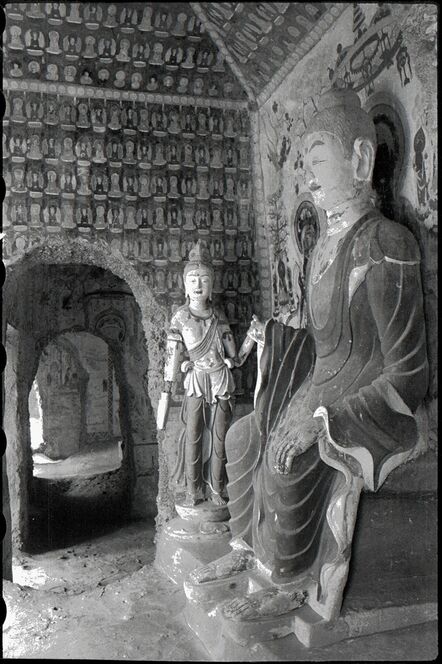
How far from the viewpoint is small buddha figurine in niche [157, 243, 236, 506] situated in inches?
176

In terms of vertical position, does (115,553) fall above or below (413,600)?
below

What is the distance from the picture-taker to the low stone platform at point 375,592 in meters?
2.63

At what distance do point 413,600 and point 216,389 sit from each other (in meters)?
2.11

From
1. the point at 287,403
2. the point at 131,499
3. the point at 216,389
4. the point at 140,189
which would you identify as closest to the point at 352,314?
the point at 287,403

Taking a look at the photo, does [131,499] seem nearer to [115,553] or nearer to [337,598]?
[115,553]

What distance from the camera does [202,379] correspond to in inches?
176

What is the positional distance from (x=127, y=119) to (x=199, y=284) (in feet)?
5.36

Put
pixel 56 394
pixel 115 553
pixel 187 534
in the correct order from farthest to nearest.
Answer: pixel 56 394 < pixel 115 553 < pixel 187 534

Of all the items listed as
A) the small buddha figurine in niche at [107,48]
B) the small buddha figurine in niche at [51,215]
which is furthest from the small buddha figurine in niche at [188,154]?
the small buddha figurine in niche at [51,215]

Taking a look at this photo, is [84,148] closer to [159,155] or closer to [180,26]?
[159,155]

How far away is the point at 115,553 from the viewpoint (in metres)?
6.95

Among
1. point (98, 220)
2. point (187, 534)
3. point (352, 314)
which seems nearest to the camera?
point (352, 314)

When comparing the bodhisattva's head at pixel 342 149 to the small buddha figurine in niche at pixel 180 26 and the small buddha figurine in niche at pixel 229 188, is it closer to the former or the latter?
the small buddha figurine in niche at pixel 229 188

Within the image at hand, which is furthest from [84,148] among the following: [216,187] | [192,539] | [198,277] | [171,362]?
[192,539]
